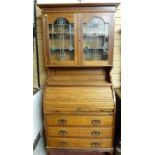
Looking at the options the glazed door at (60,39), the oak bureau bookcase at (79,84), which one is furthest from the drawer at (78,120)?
the glazed door at (60,39)

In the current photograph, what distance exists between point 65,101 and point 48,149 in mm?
577

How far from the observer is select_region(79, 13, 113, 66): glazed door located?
204 cm

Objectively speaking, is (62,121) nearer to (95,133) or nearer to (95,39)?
(95,133)

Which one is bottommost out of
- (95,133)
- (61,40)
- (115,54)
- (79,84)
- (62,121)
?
(95,133)

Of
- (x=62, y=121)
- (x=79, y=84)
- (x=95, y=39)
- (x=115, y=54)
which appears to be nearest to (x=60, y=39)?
(x=95, y=39)

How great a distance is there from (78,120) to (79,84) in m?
0.37

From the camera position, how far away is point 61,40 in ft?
7.04

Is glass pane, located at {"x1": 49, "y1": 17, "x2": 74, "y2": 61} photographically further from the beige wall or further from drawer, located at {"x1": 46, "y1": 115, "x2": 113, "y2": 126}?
drawer, located at {"x1": 46, "y1": 115, "x2": 113, "y2": 126}
